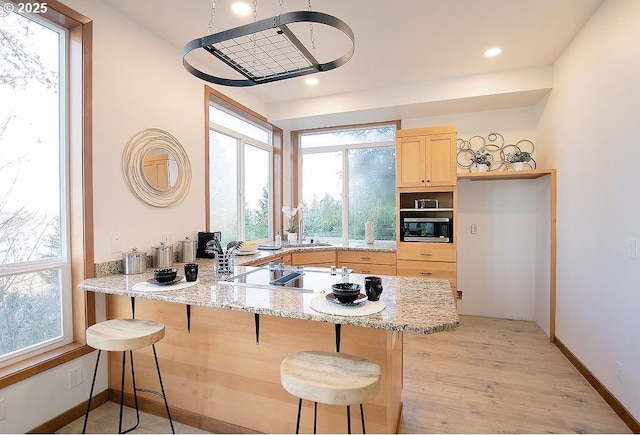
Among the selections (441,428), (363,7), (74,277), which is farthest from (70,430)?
(363,7)

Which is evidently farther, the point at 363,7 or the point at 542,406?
the point at 363,7

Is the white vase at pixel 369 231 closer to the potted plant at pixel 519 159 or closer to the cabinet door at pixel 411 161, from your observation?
the cabinet door at pixel 411 161

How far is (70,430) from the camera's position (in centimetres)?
190

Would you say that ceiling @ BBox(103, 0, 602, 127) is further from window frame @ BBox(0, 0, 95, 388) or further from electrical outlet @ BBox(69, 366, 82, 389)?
electrical outlet @ BBox(69, 366, 82, 389)

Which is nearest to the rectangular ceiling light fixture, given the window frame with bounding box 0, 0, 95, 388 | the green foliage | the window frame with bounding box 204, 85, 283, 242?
the window frame with bounding box 0, 0, 95, 388

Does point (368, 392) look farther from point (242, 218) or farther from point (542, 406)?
point (242, 218)

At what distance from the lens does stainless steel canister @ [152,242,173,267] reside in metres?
2.49

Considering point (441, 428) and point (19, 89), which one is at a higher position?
point (19, 89)

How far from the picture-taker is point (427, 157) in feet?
12.0

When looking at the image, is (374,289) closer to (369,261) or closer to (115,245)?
(115,245)

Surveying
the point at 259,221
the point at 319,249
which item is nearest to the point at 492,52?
the point at 319,249

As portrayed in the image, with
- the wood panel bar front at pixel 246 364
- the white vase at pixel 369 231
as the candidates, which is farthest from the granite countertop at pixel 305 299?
the white vase at pixel 369 231

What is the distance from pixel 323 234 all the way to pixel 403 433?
3133 millimetres

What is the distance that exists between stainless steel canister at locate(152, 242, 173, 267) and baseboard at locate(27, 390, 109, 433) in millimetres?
955
